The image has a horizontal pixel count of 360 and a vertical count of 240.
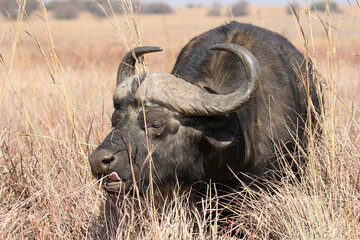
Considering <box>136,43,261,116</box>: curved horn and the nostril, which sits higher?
<box>136,43,261,116</box>: curved horn

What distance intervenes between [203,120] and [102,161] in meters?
0.86

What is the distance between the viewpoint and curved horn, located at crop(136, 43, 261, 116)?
339 cm

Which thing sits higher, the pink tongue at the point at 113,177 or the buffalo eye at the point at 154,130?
the buffalo eye at the point at 154,130

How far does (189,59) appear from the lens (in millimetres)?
4480

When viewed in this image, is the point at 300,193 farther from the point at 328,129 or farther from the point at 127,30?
the point at 127,30

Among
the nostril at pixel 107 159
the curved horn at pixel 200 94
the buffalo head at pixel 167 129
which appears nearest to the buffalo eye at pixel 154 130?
the buffalo head at pixel 167 129

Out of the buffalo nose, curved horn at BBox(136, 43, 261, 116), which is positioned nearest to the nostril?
the buffalo nose

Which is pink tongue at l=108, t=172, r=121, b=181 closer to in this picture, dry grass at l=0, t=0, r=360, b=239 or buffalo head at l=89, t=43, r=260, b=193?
buffalo head at l=89, t=43, r=260, b=193

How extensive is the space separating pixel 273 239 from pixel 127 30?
217 cm

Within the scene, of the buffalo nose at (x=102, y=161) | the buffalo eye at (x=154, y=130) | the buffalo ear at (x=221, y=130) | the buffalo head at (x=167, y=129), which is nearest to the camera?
the buffalo nose at (x=102, y=161)

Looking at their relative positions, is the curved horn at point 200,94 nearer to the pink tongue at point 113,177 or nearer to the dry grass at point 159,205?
the dry grass at point 159,205

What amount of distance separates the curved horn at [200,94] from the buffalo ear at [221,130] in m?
0.17

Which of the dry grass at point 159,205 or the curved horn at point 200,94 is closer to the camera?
the dry grass at point 159,205

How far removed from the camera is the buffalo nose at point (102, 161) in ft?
10.4
